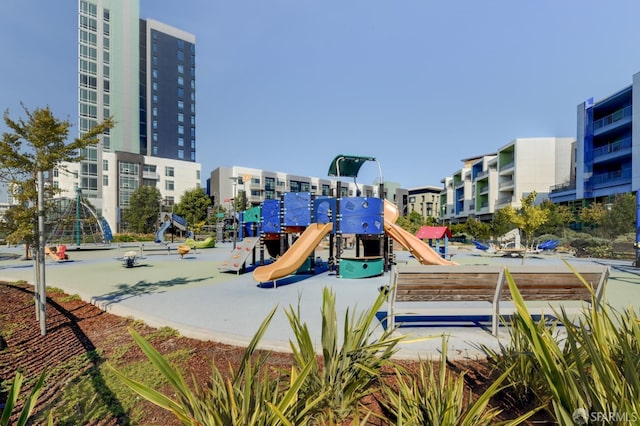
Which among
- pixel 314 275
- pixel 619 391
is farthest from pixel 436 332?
pixel 314 275

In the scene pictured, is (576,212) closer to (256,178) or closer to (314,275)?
(314,275)

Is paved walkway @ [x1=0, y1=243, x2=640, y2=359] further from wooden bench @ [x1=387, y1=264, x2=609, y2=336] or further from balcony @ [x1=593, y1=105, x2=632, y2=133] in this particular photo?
balcony @ [x1=593, y1=105, x2=632, y2=133]

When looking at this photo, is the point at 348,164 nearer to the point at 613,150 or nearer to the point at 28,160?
the point at 28,160

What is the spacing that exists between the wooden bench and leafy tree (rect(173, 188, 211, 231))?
53608mm

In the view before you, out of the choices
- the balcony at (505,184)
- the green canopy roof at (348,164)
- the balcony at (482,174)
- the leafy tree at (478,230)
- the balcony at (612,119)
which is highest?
the balcony at (612,119)

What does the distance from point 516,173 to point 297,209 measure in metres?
45.7

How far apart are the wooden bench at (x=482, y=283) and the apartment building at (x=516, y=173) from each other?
152 ft

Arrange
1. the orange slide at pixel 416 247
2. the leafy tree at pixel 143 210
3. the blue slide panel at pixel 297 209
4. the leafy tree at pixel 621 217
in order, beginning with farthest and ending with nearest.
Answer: the leafy tree at pixel 143 210 < the leafy tree at pixel 621 217 < the blue slide panel at pixel 297 209 < the orange slide at pixel 416 247

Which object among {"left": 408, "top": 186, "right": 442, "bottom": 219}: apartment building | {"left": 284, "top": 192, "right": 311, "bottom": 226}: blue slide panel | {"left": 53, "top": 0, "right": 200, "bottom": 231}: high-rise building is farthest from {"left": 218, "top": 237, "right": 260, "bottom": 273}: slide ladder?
{"left": 408, "top": 186, "right": 442, "bottom": 219}: apartment building

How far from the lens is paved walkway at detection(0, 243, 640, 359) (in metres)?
4.62

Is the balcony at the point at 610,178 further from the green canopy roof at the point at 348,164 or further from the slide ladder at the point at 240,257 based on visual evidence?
the slide ladder at the point at 240,257

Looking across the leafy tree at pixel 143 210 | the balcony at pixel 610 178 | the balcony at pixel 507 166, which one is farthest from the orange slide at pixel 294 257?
the leafy tree at pixel 143 210

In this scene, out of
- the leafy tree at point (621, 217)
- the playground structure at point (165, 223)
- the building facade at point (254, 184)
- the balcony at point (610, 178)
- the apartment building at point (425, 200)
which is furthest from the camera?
the apartment building at point (425, 200)

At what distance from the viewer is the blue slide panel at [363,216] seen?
11297 millimetres
